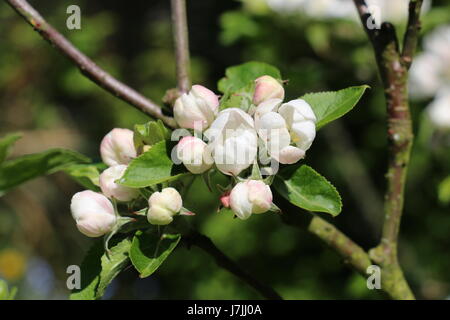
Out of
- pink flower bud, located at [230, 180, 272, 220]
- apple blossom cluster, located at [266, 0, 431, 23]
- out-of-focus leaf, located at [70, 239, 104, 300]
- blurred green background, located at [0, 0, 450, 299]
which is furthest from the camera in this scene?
blurred green background, located at [0, 0, 450, 299]

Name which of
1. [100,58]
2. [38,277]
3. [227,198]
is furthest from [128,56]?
[227,198]

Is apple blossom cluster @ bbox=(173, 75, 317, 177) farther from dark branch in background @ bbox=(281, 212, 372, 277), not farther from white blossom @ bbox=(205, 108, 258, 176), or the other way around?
dark branch in background @ bbox=(281, 212, 372, 277)

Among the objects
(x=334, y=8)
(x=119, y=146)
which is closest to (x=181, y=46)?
(x=119, y=146)

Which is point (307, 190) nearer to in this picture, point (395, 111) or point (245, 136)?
point (245, 136)

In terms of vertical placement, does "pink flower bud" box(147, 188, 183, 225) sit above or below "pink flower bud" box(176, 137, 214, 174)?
below

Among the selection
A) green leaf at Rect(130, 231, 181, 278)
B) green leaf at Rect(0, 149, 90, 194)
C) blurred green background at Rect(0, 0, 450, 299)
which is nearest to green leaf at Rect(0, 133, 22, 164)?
green leaf at Rect(0, 149, 90, 194)

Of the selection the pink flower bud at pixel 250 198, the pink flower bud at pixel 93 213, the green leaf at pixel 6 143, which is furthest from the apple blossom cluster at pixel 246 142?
the green leaf at pixel 6 143
